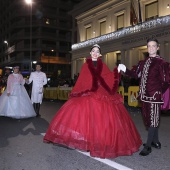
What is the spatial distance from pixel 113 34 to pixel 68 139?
2796 cm

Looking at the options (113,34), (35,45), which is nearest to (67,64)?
(35,45)

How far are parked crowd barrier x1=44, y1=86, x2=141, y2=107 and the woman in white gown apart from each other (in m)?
5.59

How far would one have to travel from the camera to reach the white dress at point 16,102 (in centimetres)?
1048

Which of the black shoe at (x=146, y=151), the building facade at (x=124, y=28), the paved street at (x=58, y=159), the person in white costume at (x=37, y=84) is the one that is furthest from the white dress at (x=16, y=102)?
the building facade at (x=124, y=28)

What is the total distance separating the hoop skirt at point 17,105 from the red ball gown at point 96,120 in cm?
536

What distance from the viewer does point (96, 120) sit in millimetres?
4906

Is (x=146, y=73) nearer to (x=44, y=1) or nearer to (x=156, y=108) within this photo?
(x=156, y=108)

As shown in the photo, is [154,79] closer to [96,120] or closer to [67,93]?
[96,120]

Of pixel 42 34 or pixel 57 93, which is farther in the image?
pixel 42 34

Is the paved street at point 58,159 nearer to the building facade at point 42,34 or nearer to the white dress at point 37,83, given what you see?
the white dress at point 37,83

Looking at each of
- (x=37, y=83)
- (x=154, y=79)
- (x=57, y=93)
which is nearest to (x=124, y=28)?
(x=57, y=93)

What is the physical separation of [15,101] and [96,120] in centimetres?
626

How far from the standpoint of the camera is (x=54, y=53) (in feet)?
268

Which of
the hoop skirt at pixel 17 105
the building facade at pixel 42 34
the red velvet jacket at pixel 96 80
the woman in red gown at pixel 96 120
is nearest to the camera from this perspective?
the woman in red gown at pixel 96 120
